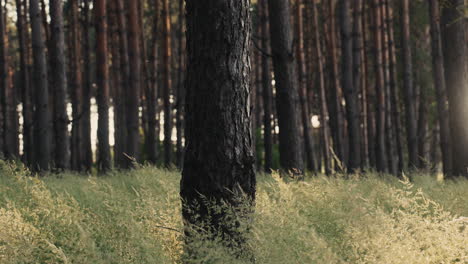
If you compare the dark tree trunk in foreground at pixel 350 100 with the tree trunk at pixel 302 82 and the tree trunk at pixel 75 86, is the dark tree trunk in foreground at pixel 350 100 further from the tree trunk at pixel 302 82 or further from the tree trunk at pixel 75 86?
the tree trunk at pixel 75 86

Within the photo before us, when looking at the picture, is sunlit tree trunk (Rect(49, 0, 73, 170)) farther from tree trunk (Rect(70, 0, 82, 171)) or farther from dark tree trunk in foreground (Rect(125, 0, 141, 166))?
tree trunk (Rect(70, 0, 82, 171))

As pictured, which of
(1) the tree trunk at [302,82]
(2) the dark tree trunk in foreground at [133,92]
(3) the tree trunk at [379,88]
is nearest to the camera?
(2) the dark tree trunk in foreground at [133,92]

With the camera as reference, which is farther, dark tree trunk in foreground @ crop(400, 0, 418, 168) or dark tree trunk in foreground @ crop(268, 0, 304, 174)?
dark tree trunk in foreground @ crop(400, 0, 418, 168)

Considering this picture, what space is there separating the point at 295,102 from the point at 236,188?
424 cm

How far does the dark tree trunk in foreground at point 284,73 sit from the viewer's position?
7.67 meters

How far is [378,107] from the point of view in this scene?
47.6 ft

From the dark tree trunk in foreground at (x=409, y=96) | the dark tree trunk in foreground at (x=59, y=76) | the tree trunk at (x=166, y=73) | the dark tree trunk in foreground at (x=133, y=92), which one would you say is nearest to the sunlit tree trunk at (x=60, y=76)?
the dark tree trunk in foreground at (x=59, y=76)

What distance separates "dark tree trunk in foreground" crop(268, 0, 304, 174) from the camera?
767 centimetres

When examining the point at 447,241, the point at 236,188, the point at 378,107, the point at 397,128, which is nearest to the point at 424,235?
the point at 447,241

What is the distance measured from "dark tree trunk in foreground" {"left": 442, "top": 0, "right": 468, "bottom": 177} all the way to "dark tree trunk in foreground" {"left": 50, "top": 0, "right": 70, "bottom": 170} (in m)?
6.62

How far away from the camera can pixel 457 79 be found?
9.16 meters

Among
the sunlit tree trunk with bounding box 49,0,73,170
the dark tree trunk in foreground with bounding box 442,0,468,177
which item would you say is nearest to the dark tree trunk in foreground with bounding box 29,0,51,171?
the sunlit tree trunk with bounding box 49,0,73,170

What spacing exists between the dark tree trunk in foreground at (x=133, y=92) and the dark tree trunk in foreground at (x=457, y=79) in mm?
6169

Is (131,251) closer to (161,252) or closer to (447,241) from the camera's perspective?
(161,252)
